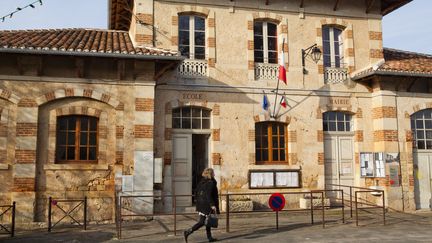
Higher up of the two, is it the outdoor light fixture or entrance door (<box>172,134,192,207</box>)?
the outdoor light fixture

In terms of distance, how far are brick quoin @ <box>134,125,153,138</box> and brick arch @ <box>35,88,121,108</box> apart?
2.94 ft

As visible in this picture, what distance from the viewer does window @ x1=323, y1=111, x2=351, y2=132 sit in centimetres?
1391

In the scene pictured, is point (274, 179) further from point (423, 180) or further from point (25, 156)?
point (25, 156)

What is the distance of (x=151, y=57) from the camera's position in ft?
36.9

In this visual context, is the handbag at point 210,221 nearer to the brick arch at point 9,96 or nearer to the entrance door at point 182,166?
the entrance door at point 182,166

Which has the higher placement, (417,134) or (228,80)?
(228,80)

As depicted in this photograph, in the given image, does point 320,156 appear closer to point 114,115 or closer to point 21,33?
point 114,115

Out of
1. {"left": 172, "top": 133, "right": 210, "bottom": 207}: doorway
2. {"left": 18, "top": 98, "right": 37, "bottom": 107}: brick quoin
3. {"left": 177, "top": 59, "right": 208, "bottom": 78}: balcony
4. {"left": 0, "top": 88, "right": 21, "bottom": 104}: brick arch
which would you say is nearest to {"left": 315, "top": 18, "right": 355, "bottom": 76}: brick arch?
{"left": 177, "top": 59, "right": 208, "bottom": 78}: balcony

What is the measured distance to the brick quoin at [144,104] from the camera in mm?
11750

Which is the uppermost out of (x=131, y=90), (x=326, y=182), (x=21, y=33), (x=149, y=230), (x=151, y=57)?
(x=21, y=33)

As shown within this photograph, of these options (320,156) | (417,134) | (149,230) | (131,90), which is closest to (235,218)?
(149,230)

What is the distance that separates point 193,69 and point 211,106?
1.31 metres

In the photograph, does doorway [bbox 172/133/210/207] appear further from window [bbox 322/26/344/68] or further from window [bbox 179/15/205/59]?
window [bbox 322/26/344/68]

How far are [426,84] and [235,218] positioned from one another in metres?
8.41
